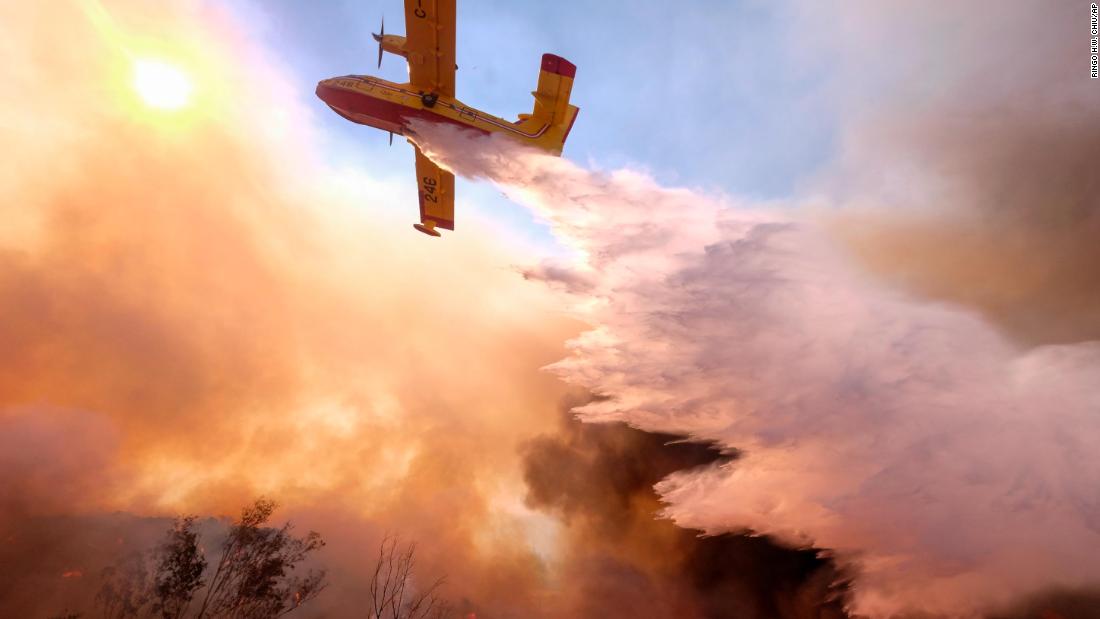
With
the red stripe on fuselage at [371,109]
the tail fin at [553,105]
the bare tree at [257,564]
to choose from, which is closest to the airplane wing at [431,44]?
the red stripe on fuselage at [371,109]

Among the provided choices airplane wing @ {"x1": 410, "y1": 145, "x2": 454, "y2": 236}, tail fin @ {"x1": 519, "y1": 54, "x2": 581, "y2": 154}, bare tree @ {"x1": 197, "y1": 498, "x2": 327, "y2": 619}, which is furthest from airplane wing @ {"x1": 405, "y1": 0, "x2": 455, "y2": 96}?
bare tree @ {"x1": 197, "y1": 498, "x2": 327, "y2": 619}

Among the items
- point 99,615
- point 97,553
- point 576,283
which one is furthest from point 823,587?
A: point 97,553

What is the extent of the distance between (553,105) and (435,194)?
7.52 meters

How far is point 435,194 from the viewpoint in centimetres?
2166

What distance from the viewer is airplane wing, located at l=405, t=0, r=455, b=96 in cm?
1551

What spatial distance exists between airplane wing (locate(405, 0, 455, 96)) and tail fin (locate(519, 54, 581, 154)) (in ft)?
11.7

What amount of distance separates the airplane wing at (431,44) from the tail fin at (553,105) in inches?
140

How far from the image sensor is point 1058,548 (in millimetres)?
16438

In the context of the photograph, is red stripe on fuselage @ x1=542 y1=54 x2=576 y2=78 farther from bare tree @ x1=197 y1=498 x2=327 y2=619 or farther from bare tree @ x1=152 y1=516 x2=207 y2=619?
bare tree @ x1=152 y1=516 x2=207 y2=619

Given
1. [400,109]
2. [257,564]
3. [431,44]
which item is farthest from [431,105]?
[257,564]

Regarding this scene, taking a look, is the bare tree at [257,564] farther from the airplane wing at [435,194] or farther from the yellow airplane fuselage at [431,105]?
the yellow airplane fuselage at [431,105]

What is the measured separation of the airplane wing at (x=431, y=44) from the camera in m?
15.5

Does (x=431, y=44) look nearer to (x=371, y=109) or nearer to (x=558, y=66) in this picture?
(x=371, y=109)

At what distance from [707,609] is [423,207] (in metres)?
29.5
